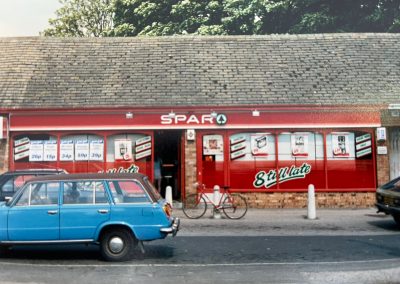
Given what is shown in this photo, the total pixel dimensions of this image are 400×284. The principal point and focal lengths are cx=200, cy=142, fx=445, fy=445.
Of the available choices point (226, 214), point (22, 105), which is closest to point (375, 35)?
point (226, 214)

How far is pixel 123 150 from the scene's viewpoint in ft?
53.1

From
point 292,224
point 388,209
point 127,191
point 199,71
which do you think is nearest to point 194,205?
point 292,224

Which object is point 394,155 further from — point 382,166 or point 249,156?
point 249,156

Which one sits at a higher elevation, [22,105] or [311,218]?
[22,105]

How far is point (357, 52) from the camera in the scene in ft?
62.4

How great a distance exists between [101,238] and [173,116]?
26.6 ft

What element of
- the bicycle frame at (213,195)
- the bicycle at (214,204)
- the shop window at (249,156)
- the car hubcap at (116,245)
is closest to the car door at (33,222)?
the car hubcap at (116,245)

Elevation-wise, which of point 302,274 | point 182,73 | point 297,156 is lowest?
point 302,274

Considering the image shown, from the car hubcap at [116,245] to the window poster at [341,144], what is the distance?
1025 centimetres

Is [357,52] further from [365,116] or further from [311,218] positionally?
[311,218]

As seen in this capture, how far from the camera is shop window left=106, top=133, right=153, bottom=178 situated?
16.2m

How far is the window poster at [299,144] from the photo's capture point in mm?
16219

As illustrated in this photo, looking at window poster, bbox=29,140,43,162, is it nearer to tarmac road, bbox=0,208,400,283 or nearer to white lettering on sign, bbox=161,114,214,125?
white lettering on sign, bbox=161,114,214,125

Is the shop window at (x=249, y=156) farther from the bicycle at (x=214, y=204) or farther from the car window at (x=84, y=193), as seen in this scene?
the car window at (x=84, y=193)
